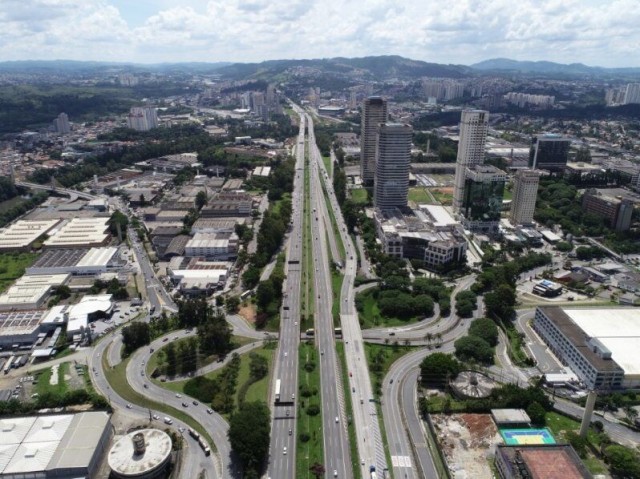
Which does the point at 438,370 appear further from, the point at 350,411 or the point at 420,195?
the point at 420,195

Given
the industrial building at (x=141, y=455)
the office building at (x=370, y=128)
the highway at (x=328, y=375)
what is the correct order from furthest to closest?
the office building at (x=370, y=128), the highway at (x=328, y=375), the industrial building at (x=141, y=455)

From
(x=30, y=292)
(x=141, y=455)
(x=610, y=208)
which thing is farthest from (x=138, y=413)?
(x=610, y=208)

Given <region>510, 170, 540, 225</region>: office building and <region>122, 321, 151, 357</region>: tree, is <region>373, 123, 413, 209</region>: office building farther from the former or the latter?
<region>122, 321, 151, 357</region>: tree

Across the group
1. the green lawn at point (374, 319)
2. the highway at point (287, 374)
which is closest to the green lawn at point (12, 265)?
the highway at point (287, 374)

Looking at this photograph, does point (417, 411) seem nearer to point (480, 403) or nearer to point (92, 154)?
point (480, 403)

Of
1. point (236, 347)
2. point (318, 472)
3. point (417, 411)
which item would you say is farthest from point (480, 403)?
point (236, 347)

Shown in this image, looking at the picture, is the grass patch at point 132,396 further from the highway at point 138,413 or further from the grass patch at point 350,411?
the grass patch at point 350,411

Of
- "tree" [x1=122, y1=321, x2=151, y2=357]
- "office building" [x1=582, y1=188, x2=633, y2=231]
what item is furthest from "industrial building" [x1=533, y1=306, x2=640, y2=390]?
"tree" [x1=122, y1=321, x2=151, y2=357]
